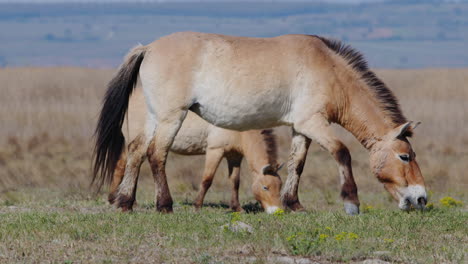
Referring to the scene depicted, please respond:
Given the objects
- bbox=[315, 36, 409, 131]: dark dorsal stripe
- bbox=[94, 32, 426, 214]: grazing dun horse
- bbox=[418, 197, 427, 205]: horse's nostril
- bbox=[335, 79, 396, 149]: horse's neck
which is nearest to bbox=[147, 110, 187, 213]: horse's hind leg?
bbox=[94, 32, 426, 214]: grazing dun horse

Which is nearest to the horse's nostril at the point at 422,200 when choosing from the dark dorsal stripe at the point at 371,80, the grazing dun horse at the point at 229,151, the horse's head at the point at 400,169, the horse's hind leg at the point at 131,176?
the horse's head at the point at 400,169

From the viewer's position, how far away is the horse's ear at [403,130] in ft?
28.1

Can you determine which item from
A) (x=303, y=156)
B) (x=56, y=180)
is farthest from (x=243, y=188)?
(x=303, y=156)

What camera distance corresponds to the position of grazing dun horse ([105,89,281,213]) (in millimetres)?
10562

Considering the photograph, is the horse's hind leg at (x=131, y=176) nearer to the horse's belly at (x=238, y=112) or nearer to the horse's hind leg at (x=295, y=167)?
the horse's belly at (x=238, y=112)

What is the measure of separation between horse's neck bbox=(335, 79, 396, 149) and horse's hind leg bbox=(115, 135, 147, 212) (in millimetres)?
2402

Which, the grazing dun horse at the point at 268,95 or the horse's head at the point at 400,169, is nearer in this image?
the horse's head at the point at 400,169

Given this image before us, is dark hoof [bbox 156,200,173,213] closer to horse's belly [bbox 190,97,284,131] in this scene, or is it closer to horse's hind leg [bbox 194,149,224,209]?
horse's belly [bbox 190,97,284,131]

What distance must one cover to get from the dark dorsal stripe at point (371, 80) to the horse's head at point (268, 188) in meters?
2.09

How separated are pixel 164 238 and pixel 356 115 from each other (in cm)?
342

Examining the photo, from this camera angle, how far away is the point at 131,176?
896 cm

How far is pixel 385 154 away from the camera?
8727mm

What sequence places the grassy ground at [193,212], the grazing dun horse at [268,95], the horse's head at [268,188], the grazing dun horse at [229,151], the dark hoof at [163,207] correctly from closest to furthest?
the grassy ground at [193,212] < the dark hoof at [163,207] < the grazing dun horse at [268,95] < the horse's head at [268,188] < the grazing dun horse at [229,151]

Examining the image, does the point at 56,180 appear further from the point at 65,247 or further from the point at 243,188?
the point at 65,247
